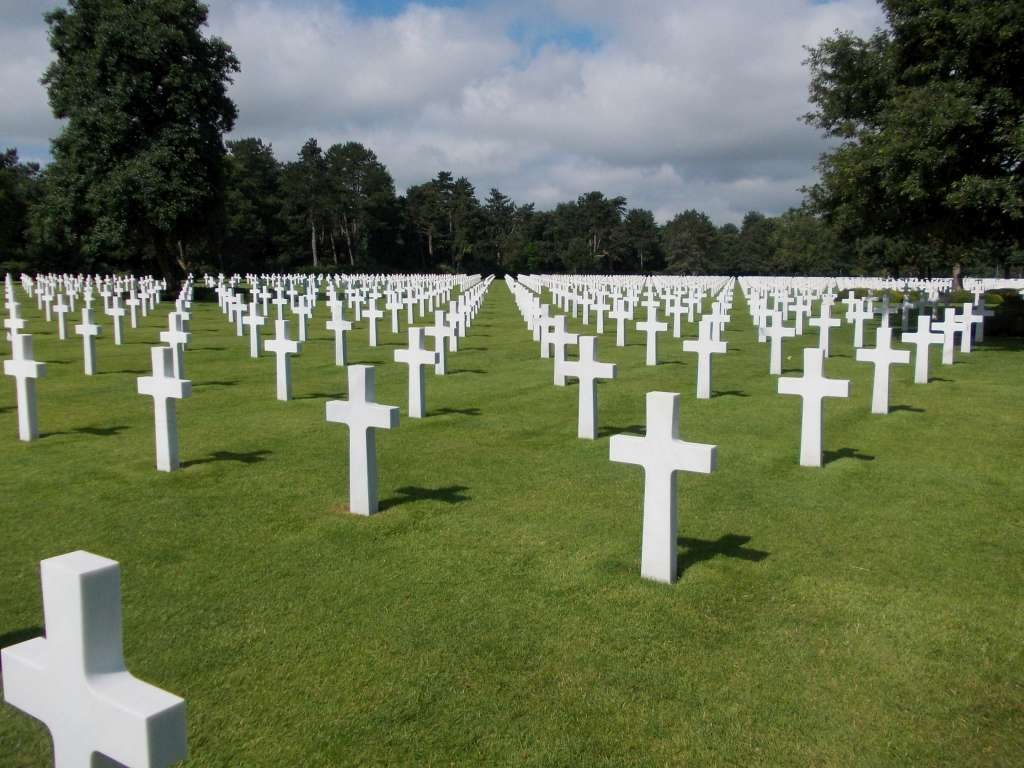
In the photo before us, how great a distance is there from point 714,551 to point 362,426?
2.44 m

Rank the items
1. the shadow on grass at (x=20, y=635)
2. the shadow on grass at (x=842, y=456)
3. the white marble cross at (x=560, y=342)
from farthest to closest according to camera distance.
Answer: the white marble cross at (x=560, y=342)
the shadow on grass at (x=842, y=456)
the shadow on grass at (x=20, y=635)

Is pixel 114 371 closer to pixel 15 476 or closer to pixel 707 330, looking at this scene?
pixel 15 476

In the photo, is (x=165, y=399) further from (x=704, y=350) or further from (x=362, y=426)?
(x=704, y=350)

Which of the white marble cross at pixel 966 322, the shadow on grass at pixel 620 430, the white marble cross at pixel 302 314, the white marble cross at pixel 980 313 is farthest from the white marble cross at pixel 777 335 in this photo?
the white marble cross at pixel 302 314

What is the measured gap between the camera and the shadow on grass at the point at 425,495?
616 cm

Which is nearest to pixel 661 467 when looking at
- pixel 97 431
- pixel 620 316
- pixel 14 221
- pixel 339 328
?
pixel 97 431

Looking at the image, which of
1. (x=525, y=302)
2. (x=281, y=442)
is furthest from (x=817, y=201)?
(x=281, y=442)

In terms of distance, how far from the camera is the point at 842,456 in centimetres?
775

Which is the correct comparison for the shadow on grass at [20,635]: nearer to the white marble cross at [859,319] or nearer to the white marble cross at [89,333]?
the white marble cross at [89,333]

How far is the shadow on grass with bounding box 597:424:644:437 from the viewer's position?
28.6 ft

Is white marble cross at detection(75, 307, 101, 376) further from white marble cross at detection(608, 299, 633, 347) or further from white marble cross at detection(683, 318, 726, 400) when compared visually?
white marble cross at detection(608, 299, 633, 347)

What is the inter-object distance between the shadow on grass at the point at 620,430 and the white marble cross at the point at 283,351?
13.6 feet

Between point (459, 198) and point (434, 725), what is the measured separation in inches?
3746

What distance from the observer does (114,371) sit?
45.0 ft
